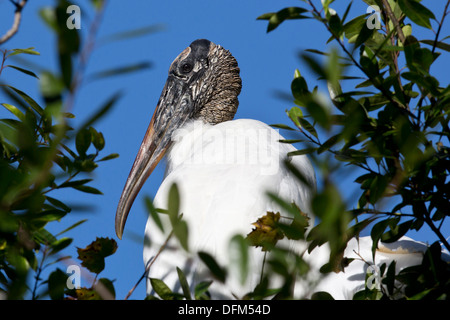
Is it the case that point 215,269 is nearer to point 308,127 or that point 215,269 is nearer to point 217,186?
point 308,127

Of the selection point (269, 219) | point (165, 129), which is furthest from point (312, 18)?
point (165, 129)

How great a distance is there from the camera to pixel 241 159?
2.95 metres

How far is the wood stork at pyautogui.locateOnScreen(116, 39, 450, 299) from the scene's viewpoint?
2408 mm

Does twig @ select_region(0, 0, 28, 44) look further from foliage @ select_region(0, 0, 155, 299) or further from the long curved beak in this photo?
the long curved beak

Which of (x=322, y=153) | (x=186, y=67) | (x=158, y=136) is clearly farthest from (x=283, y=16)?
(x=186, y=67)

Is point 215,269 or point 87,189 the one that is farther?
point 87,189

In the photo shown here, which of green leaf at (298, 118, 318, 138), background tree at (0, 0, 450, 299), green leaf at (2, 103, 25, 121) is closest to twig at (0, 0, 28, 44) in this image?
background tree at (0, 0, 450, 299)

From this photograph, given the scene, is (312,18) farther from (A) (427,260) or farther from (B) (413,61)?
(A) (427,260)

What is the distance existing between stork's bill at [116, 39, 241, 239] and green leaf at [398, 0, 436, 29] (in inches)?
103

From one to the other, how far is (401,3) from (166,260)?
4.94ft

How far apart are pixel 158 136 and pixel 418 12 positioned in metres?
2.80

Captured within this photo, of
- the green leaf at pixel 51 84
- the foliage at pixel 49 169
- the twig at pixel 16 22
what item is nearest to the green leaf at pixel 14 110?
the foliage at pixel 49 169

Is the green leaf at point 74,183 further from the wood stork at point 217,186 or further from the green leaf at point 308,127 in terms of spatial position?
the green leaf at point 308,127

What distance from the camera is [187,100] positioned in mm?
4539
